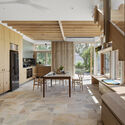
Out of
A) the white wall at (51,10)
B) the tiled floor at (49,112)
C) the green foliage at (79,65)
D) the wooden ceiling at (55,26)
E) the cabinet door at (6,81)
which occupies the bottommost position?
the tiled floor at (49,112)

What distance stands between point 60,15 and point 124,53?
3.00m

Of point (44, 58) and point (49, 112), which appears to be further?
point (44, 58)

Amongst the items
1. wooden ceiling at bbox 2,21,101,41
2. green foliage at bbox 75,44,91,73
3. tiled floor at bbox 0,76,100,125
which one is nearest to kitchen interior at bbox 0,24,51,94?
wooden ceiling at bbox 2,21,101,41

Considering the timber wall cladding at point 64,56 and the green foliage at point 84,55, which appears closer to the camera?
the timber wall cladding at point 64,56

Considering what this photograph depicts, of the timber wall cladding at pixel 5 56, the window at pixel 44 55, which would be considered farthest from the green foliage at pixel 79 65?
the timber wall cladding at pixel 5 56

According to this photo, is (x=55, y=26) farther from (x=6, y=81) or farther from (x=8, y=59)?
(x=6, y=81)

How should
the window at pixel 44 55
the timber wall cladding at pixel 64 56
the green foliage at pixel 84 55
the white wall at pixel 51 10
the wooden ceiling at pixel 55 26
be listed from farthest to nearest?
the window at pixel 44 55
the green foliage at pixel 84 55
the timber wall cladding at pixel 64 56
the wooden ceiling at pixel 55 26
the white wall at pixel 51 10

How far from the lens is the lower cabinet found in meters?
4.82

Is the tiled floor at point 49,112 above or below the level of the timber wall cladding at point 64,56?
below

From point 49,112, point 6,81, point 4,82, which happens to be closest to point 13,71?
point 6,81

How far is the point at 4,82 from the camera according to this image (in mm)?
5008

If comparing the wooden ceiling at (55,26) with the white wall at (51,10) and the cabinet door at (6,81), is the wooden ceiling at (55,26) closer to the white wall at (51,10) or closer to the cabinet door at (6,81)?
the white wall at (51,10)

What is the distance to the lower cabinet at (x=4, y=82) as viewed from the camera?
15.8 ft

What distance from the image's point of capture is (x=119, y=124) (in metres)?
1.77
